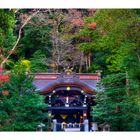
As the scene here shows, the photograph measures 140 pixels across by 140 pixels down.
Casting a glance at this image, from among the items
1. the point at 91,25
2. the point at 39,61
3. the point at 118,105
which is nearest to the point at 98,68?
the point at 39,61

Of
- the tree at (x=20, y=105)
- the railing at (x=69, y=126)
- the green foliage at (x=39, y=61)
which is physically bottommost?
the railing at (x=69, y=126)

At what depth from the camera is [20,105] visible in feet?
16.9

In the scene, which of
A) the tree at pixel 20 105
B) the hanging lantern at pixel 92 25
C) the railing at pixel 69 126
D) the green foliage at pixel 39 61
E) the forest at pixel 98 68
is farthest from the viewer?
the green foliage at pixel 39 61

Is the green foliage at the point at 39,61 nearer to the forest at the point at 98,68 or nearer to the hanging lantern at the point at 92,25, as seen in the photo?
the forest at the point at 98,68

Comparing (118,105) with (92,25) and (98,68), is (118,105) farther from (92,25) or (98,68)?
(98,68)

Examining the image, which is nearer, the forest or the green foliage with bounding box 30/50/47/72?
the forest

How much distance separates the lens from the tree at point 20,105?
16.6ft

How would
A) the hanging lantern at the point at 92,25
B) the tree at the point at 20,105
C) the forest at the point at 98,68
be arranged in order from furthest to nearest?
1. the hanging lantern at the point at 92,25
2. the tree at the point at 20,105
3. the forest at the point at 98,68

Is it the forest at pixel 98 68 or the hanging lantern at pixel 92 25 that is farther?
the hanging lantern at pixel 92 25

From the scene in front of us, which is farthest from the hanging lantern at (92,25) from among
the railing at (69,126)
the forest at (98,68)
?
the railing at (69,126)

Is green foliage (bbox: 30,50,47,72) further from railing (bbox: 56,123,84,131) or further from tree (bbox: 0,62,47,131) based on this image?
tree (bbox: 0,62,47,131)

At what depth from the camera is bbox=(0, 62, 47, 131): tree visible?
5066 millimetres

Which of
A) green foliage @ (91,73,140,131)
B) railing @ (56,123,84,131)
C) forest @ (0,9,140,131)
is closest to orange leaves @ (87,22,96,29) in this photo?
forest @ (0,9,140,131)

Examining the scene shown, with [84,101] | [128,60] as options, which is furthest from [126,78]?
[84,101]
